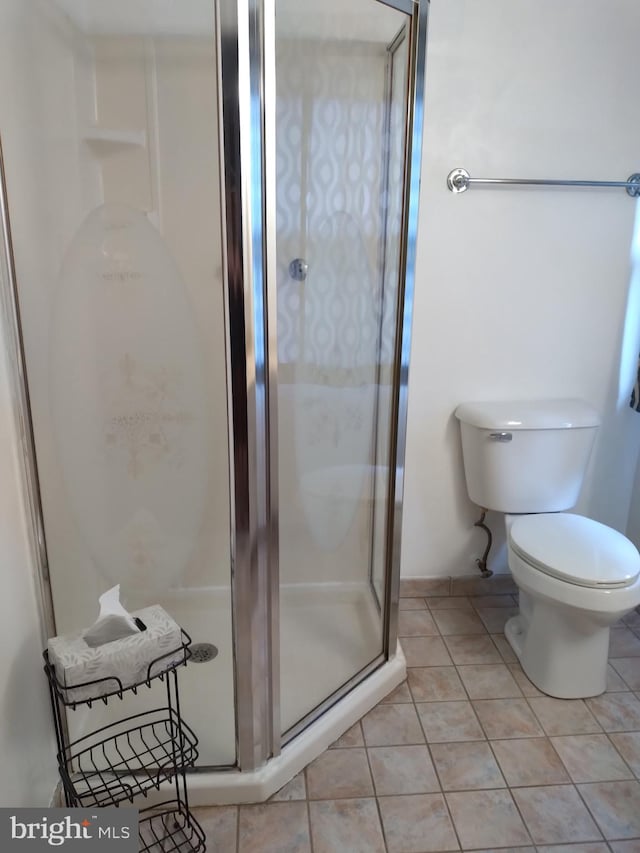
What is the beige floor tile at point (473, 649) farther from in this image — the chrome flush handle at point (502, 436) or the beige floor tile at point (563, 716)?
the chrome flush handle at point (502, 436)

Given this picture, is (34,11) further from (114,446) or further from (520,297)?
(520,297)

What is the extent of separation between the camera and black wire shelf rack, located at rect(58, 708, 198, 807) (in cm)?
137

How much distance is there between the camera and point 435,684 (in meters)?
1.88

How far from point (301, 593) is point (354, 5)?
142 cm

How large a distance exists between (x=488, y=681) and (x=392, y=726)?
372 mm

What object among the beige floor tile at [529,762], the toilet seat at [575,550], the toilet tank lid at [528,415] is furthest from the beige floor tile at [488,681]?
the toilet tank lid at [528,415]


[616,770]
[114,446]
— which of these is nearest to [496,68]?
[114,446]

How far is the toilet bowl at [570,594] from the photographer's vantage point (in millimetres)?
1685

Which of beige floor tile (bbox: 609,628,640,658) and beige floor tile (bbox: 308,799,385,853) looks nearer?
beige floor tile (bbox: 308,799,385,853)

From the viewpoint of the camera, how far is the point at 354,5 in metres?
1.40

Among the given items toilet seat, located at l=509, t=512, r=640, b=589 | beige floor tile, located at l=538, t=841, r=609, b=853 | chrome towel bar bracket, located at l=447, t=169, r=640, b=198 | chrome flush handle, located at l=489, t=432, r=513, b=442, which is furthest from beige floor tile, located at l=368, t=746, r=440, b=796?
chrome towel bar bracket, located at l=447, t=169, r=640, b=198

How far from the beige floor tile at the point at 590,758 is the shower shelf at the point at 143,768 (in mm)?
942

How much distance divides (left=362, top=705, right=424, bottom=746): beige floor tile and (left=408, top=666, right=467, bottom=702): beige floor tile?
0.07 metres

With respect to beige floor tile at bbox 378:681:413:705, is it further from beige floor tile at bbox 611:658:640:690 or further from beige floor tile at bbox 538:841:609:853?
beige floor tile at bbox 611:658:640:690
